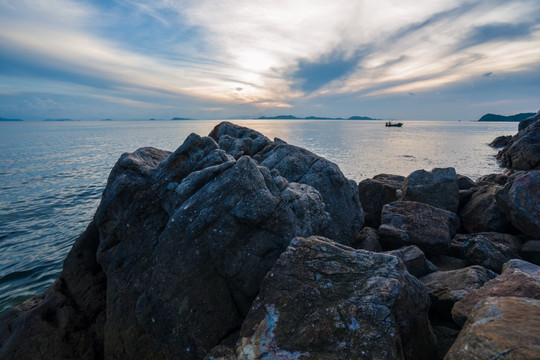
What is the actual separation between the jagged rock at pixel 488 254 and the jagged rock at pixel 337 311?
5.89m

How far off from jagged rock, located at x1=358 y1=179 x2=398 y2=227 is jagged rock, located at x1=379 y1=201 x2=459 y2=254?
2.65 metres

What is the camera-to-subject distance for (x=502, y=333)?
157 inches

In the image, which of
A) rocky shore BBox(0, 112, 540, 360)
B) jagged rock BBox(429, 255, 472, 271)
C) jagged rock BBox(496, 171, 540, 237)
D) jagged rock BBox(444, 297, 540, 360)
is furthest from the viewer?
jagged rock BBox(496, 171, 540, 237)

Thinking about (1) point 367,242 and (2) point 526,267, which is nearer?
(2) point 526,267

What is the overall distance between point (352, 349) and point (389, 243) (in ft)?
28.4

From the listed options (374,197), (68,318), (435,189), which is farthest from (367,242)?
(68,318)

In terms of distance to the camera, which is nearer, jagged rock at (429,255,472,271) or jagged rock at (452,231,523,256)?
jagged rock at (429,255,472,271)

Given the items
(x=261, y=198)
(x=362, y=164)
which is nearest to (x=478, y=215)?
(x=261, y=198)

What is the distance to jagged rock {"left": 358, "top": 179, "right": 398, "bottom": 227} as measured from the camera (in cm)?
1692

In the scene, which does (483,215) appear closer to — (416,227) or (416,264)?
(416,227)

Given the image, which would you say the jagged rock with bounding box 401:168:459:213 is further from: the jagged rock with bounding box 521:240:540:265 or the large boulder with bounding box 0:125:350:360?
the large boulder with bounding box 0:125:350:360

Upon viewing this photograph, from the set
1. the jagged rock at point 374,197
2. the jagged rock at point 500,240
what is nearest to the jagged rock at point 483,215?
the jagged rock at point 500,240

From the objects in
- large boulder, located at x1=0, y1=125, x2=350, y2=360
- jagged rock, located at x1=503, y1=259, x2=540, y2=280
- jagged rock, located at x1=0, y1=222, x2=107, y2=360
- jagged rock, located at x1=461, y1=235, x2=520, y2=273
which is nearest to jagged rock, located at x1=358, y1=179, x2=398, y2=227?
jagged rock, located at x1=461, y1=235, x2=520, y2=273

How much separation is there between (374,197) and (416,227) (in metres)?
5.01
